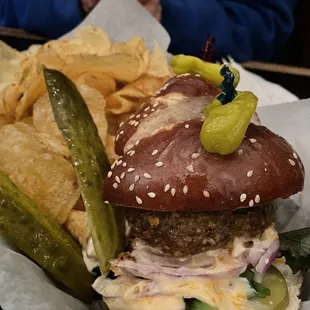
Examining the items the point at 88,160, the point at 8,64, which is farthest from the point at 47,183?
the point at 8,64

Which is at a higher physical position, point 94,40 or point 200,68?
point 200,68

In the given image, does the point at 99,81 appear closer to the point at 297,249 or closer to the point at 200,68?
the point at 200,68

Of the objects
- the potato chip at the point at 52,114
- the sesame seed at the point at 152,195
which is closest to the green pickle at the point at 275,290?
the sesame seed at the point at 152,195

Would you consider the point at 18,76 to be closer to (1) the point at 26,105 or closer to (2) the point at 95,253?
(1) the point at 26,105

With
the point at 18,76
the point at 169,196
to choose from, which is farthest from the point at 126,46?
the point at 169,196

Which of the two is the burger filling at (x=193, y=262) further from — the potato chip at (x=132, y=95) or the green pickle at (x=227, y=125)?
the potato chip at (x=132, y=95)

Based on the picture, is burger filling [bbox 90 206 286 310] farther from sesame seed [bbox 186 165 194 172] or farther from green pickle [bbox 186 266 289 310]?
sesame seed [bbox 186 165 194 172]

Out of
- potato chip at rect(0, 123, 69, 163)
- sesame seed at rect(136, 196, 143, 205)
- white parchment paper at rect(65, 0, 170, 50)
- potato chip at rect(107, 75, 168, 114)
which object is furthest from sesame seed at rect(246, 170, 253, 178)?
white parchment paper at rect(65, 0, 170, 50)
